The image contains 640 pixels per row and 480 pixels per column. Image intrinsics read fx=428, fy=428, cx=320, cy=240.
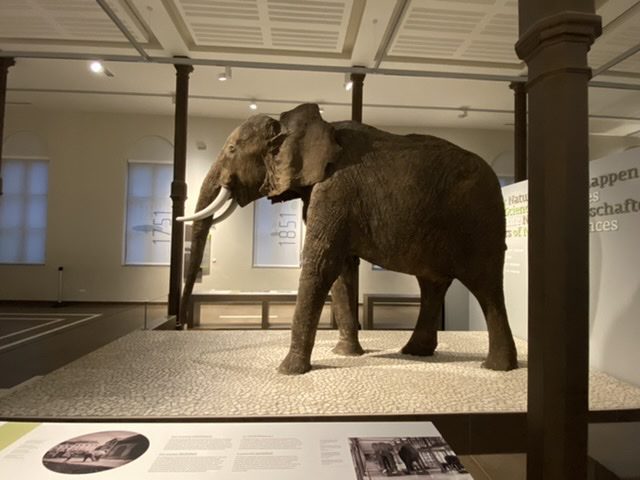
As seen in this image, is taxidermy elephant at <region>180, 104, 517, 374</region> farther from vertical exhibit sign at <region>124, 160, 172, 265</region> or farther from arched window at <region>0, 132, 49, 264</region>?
arched window at <region>0, 132, 49, 264</region>

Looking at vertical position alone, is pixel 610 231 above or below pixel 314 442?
above

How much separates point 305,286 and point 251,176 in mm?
841

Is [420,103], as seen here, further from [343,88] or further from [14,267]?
[14,267]

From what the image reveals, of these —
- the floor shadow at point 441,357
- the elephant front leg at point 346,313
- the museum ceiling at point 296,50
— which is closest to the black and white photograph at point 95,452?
the elephant front leg at point 346,313

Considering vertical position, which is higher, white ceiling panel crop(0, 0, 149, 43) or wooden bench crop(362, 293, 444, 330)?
white ceiling panel crop(0, 0, 149, 43)

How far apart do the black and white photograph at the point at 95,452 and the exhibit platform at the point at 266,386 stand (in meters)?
0.51

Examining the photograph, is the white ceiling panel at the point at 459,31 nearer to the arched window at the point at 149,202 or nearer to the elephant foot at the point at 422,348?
the elephant foot at the point at 422,348

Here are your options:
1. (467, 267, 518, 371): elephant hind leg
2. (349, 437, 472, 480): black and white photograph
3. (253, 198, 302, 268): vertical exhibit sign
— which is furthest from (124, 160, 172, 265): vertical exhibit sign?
(349, 437, 472, 480): black and white photograph

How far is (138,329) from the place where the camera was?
4113mm

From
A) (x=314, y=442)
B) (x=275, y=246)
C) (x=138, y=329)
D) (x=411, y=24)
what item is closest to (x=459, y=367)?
(x=314, y=442)

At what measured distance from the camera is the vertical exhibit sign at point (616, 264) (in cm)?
266

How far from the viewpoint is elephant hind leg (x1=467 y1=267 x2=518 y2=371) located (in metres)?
2.66

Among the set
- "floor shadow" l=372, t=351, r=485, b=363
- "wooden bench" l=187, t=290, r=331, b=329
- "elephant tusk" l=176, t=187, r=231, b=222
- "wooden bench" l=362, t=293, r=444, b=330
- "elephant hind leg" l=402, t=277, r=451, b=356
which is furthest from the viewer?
"wooden bench" l=362, t=293, r=444, b=330

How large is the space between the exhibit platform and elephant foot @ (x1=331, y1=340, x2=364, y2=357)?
8 centimetres
